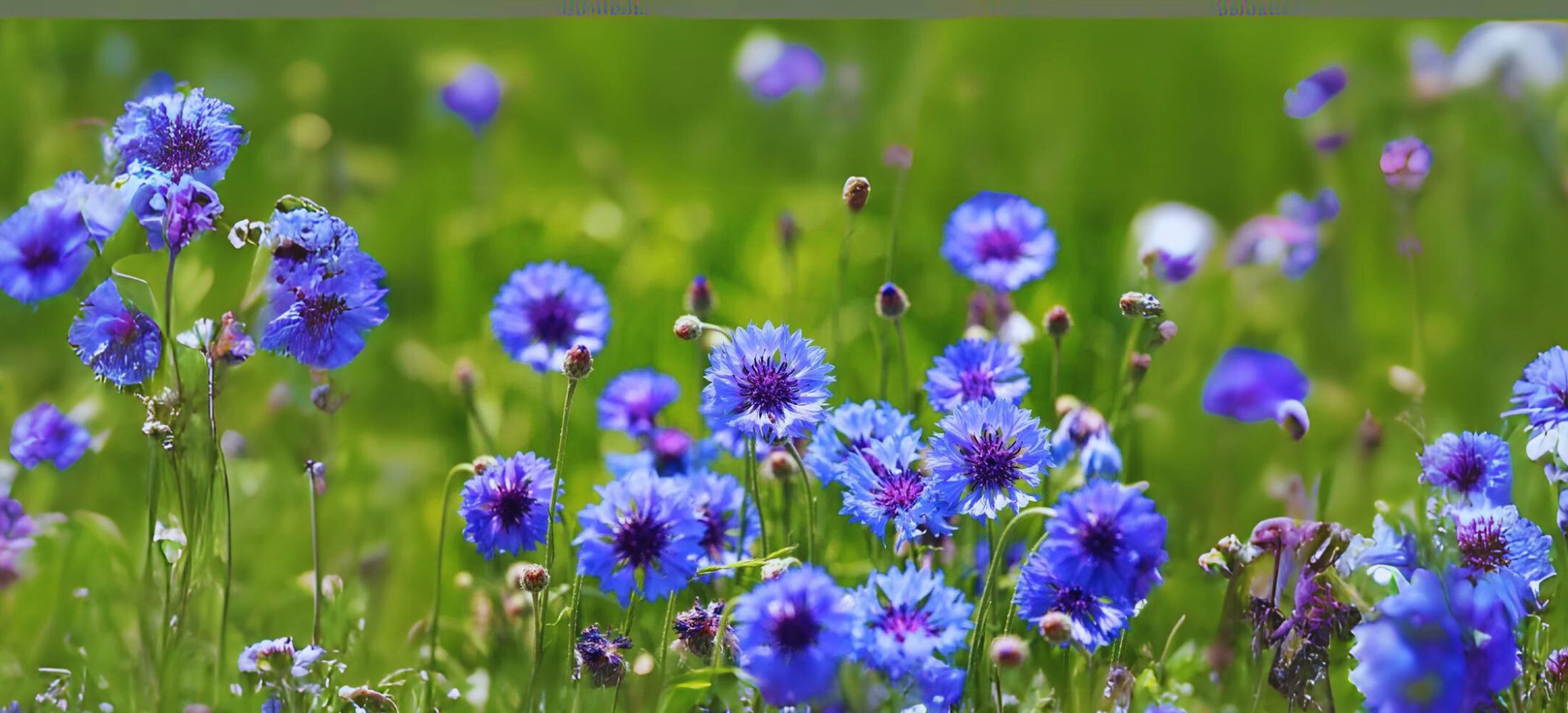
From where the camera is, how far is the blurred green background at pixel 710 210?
113cm

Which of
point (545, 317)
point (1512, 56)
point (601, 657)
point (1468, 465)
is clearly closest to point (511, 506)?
point (601, 657)

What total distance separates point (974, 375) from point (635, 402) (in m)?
0.29

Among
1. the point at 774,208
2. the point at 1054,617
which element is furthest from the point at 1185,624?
the point at 774,208

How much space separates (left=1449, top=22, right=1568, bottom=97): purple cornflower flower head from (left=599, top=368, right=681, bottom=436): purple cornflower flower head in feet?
2.90

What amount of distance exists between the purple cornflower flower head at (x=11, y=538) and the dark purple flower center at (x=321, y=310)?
1.38 feet

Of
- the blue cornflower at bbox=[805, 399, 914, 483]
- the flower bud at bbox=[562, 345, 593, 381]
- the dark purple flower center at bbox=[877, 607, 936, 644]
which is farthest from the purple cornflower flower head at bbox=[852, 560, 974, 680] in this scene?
the flower bud at bbox=[562, 345, 593, 381]

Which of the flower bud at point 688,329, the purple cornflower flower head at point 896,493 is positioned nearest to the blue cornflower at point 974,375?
the purple cornflower flower head at point 896,493

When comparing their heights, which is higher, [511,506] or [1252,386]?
[1252,386]

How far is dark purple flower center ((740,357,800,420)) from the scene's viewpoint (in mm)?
785

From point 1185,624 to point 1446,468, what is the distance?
26 centimetres

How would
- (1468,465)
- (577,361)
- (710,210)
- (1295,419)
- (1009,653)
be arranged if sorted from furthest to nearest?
1. (710,210)
2. (1295,419)
3. (1468,465)
4. (577,361)
5. (1009,653)

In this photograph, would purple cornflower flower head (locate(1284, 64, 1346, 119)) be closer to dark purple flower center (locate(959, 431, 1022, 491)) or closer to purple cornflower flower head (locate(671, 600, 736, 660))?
dark purple flower center (locate(959, 431, 1022, 491))

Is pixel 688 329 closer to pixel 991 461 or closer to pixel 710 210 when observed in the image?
pixel 991 461

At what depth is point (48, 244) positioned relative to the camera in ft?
2.97
